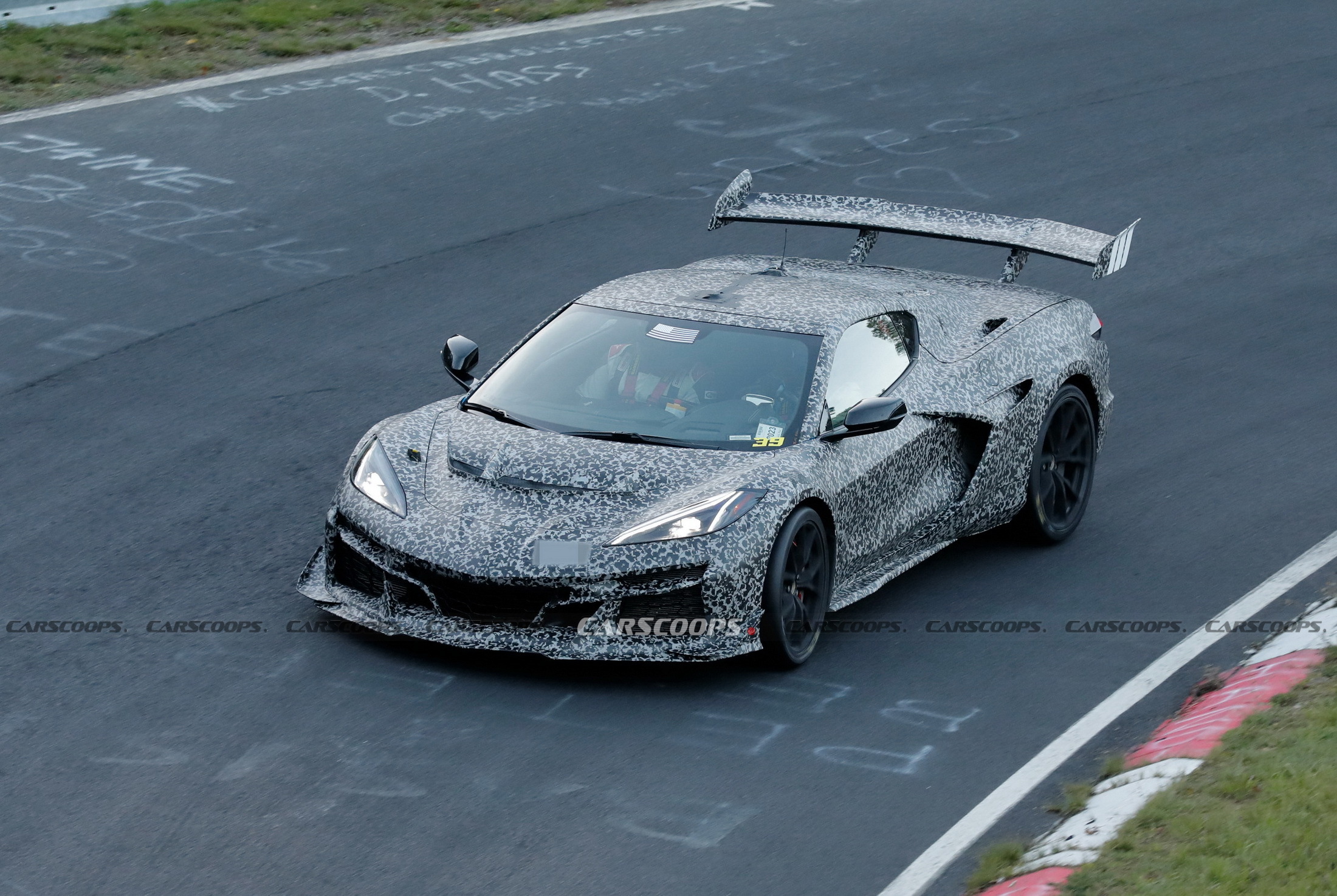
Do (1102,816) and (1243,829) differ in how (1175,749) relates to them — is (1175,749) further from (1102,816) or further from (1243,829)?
(1243,829)

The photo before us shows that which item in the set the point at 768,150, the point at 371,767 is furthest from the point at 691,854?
the point at 768,150

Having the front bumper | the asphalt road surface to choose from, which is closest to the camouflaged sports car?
the front bumper

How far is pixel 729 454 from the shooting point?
712cm

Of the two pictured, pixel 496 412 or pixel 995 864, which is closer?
pixel 995 864

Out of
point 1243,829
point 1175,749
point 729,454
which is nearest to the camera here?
point 1243,829

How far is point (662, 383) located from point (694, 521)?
101 centimetres

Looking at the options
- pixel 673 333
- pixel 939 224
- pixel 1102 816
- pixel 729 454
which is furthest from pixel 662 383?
pixel 1102 816

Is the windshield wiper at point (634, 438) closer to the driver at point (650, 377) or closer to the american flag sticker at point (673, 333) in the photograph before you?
the driver at point (650, 377)

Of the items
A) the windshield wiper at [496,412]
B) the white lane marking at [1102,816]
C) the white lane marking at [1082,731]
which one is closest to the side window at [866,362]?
the windshield wiper at [496,412]

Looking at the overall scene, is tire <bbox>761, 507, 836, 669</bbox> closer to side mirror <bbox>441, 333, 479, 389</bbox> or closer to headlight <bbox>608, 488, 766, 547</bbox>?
headlight <bbox>608, 488, 766, 547</bbox>

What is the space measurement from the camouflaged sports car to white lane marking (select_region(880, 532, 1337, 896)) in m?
1.12

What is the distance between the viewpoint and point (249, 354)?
10.9 meters

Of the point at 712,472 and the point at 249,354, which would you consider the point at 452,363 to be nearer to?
the point at 712,472

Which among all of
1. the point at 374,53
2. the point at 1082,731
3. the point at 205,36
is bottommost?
the point at 1082,731
